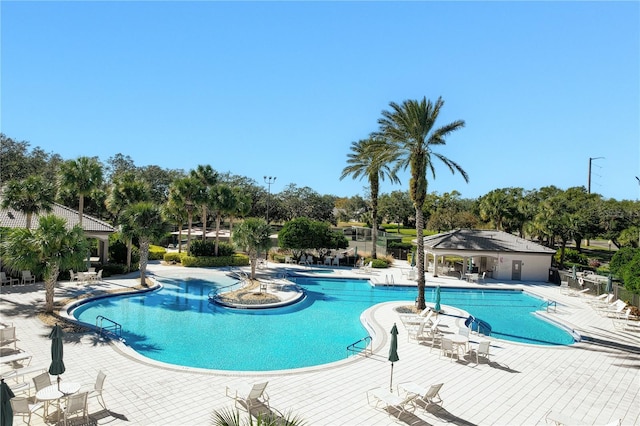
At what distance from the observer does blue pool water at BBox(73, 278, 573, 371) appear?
14961 mm

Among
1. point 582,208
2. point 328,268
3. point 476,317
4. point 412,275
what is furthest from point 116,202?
point 582,208

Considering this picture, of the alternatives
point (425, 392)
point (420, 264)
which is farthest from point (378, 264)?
point (425, 392)

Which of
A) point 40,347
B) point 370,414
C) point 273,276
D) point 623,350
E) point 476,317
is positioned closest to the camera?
point 370,414

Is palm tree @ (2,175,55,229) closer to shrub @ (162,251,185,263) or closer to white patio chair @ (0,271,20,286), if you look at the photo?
white patio chair @ (0,271,20,286)

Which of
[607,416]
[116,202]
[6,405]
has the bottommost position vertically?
[607,416]

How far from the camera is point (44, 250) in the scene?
16797 mm

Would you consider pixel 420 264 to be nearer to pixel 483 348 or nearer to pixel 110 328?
pixel 483 348

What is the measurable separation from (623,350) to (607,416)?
7181mm

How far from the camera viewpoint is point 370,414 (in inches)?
393

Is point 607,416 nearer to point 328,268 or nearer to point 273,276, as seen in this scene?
point 273,276

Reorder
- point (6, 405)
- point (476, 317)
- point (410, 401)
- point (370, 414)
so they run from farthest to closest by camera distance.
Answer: point (476, 317) < point (410, 401) < point (370, 414) < point (6, 405)

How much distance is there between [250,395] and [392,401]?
3.35 meters

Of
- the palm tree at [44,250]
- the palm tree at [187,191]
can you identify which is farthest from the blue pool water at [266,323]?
the palm tree at [187,191]

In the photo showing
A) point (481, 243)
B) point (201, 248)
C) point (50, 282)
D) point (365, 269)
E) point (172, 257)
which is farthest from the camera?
point (172, 257)
